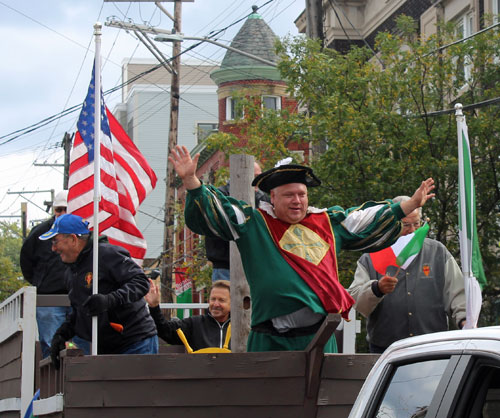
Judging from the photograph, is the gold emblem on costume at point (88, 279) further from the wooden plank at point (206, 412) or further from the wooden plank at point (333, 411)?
the wooden plank at point (333, 411)

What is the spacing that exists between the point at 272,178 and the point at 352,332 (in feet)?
10.1

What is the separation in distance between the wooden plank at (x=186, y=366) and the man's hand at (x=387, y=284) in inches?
41.5

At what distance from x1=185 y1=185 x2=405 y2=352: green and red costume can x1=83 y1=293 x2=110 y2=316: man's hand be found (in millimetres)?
1171

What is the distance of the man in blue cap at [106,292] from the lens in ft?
24.9

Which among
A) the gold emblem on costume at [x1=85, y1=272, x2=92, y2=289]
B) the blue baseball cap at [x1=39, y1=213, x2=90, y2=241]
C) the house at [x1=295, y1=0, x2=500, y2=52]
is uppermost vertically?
the house at [x1=295, y1=0, x2=500, y2=52]

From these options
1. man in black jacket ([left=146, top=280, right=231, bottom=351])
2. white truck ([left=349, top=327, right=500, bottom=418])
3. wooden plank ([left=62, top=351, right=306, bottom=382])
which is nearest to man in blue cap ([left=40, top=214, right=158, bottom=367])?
man in black jacket ([left=146, top=280, right=231, bottom=351])

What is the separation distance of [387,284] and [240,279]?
3.88ft

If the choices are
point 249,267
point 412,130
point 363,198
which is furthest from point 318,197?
point 249,267

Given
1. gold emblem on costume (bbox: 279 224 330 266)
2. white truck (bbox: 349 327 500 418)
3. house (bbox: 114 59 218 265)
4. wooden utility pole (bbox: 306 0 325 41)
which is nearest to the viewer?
white truck (bbox: 349 327 500 418)

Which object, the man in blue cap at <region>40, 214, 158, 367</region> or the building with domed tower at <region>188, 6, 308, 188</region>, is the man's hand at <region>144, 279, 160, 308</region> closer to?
the man in blue cap at <region>40, 214, 158, 367</region>

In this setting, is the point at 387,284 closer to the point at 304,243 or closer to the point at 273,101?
the point at 304,243

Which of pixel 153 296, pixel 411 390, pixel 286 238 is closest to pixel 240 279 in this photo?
pixel 286 238

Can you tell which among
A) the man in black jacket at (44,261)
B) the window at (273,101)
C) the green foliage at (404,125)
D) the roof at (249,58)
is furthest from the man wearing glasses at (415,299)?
the window at (273,101)

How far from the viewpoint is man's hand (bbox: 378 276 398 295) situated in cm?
680
